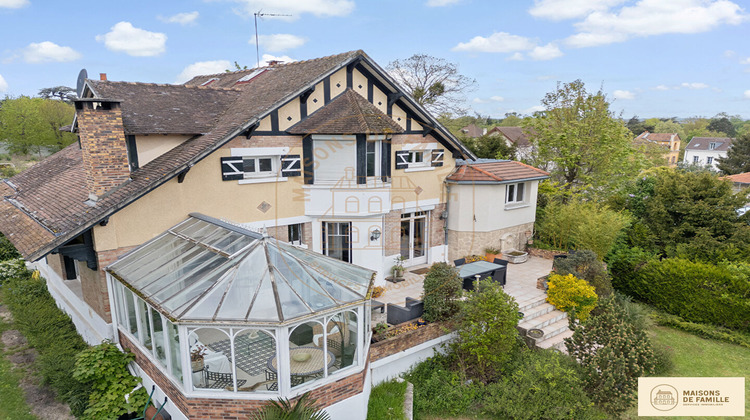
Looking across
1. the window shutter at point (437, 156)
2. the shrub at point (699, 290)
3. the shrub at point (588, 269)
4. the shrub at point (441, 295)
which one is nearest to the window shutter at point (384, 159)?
the window shutter at point (437, 156)

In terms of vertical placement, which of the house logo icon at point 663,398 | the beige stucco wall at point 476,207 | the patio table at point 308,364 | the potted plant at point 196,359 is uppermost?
the beige stucco wall at point 476,207

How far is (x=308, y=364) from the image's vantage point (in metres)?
8.48

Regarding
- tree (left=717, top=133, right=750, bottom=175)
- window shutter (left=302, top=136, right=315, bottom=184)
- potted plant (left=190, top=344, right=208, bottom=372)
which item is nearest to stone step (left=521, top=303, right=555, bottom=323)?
window shutter (left=302, top=136, right=315, bottom=184)

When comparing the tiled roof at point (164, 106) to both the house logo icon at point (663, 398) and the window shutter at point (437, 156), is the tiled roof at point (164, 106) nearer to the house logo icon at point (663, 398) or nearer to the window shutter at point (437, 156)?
the window shutter at point (437, 156)

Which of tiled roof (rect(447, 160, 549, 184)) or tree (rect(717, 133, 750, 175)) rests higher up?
tiled roof (rect(447, 160, 549, 184))

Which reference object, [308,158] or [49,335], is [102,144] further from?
[49,335]

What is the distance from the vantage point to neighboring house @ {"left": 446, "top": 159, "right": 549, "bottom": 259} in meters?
17.6

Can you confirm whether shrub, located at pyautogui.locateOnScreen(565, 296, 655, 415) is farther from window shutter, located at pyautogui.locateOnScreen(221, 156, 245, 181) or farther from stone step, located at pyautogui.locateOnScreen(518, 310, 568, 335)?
window shutter, located at pyautogui.locateOnScreen(221, 156, 245, 181)

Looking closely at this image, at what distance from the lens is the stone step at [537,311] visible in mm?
13417

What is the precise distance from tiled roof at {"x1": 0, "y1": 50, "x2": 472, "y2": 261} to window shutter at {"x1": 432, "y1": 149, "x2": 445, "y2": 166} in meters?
0.66

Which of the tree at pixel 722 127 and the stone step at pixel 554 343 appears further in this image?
the tree at pixel 722 127

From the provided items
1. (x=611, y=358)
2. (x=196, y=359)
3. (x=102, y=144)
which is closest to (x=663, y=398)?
(x=611, y=358)

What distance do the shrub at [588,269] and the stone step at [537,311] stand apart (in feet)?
5.47

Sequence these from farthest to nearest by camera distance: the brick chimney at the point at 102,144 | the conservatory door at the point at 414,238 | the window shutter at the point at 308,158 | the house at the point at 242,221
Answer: the conservatory door at the point at 414,238 < the window shutter at the point at 308,158 < the brick chimney at the point at 102,144 < the house at the point at 242,221
